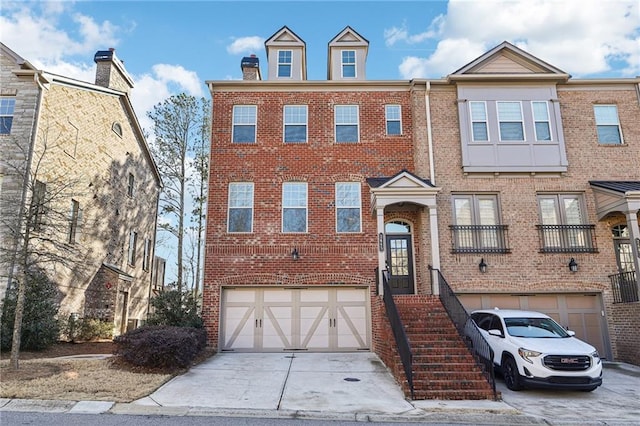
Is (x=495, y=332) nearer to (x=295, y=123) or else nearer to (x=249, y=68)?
(x=295, y=123)

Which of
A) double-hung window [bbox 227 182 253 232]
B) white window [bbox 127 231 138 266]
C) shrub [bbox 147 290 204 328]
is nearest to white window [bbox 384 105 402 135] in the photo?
double-hung window [bbox 227 182 253 232]

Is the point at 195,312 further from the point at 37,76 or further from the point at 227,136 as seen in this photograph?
the point at 37,76

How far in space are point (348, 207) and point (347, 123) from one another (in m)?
3.06

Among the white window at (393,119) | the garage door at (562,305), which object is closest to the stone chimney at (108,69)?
the white window at (393,119)

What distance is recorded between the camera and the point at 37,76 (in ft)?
46.1

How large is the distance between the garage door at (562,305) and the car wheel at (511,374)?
401 cm

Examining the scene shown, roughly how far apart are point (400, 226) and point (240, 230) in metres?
5.33

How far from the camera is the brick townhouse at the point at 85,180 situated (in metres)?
13.3

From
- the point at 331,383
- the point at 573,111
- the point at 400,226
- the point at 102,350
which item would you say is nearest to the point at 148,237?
the point at 102,350

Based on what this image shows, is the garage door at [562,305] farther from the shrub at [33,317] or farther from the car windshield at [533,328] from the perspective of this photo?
the shrub at [33,317]

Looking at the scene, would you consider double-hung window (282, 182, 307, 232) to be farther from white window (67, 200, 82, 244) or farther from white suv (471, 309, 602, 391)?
white window (67, 200, 82, 244)

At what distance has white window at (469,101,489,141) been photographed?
14328 millimetres

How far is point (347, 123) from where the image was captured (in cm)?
1498

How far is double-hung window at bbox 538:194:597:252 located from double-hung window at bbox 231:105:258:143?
10.0 meters
